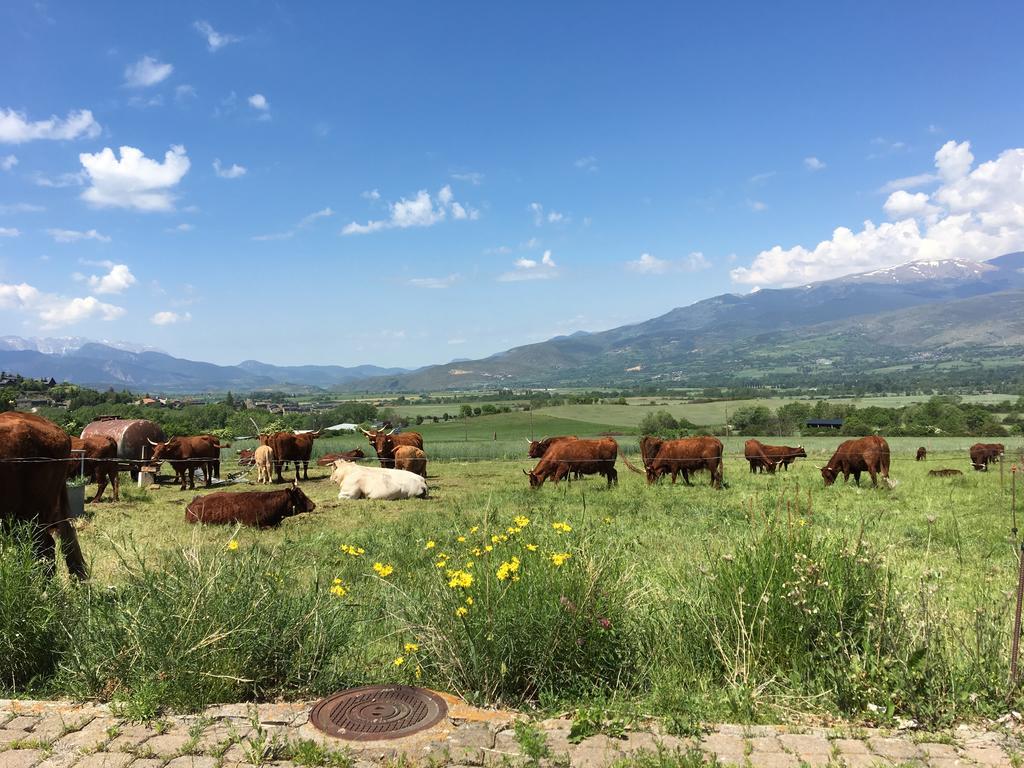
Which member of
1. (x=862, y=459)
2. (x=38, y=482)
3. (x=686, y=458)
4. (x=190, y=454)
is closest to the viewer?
(x=38, y=482)

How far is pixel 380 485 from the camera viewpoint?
17.1m

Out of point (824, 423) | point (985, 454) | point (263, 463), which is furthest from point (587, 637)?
point (824, 423)

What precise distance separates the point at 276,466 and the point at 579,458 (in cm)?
1110

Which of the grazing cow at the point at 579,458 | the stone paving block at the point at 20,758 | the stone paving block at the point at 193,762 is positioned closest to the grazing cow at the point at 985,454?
the grazing cow at the point at 579,458

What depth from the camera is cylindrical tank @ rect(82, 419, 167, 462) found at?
2244 cm

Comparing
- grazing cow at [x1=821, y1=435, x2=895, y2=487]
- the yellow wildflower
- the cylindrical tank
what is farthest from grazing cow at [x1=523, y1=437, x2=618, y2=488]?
the yellow wildflower

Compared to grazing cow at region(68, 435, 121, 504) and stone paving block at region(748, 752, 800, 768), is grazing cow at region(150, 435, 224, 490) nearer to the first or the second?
grazing cow at region(68, 435, 121, 504)

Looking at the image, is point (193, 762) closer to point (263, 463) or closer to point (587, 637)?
point (587, 637)

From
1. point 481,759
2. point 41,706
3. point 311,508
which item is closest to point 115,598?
point 41,706

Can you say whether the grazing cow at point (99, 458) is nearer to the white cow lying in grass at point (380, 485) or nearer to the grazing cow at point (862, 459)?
the white cow lying in grass at point (380, 485)

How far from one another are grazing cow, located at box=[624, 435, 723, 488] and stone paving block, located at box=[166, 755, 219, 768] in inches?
676

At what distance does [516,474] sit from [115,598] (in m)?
19.8

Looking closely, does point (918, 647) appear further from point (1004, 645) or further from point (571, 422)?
point (571, 422)

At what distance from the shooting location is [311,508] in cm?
1443
